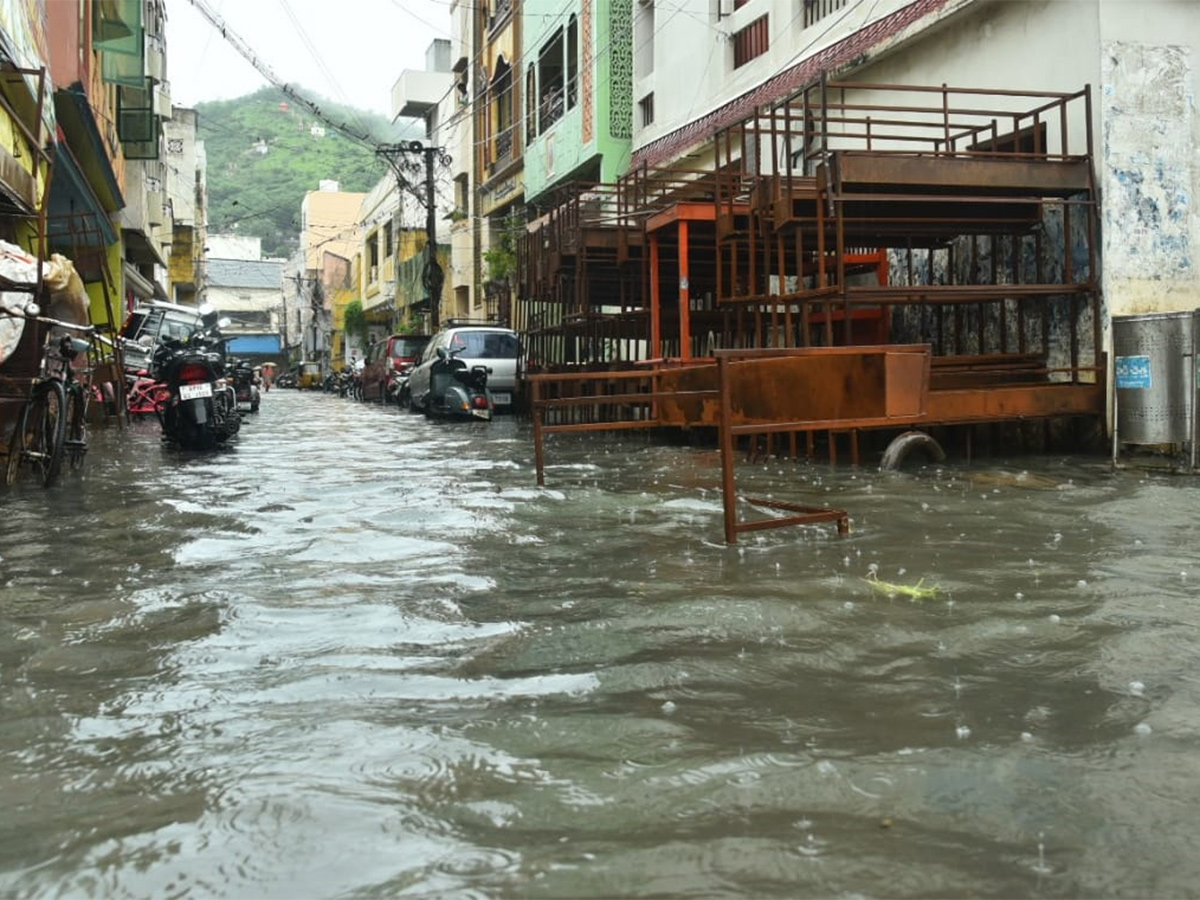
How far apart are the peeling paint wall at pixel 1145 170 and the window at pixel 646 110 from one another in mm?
12564

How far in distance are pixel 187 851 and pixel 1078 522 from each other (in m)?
5.31

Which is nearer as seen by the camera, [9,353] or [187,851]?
[187,851]

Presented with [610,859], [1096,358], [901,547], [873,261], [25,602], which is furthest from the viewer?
[873,261]

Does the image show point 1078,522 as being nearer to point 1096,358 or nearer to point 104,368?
point 1096,358

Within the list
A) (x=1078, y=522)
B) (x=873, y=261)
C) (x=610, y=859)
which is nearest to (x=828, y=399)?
(x=1078, y=522)

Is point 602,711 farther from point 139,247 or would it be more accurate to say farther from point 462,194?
point 462,194

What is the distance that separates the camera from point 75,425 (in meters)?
9.88

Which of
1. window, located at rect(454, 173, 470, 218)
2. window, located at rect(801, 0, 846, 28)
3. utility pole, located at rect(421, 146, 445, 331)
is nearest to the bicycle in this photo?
window, located at rect(801, 0, 846, 28)

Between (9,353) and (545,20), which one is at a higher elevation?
(545,20)

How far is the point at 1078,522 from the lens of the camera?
6.32 m

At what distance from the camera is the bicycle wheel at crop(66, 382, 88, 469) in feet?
30.7

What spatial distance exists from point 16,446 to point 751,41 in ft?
42.1

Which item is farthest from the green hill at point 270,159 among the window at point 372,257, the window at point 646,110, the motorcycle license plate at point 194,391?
the motorcycle license plate at point 194,391

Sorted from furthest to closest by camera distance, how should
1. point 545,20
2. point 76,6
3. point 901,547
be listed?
point 545,20 < point 76,6 < point 901,547
